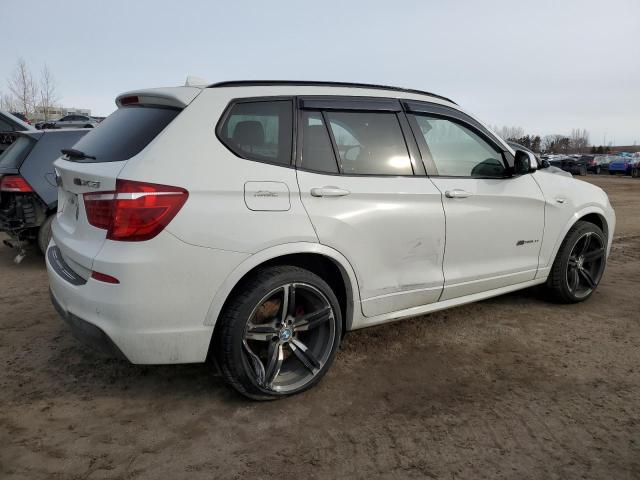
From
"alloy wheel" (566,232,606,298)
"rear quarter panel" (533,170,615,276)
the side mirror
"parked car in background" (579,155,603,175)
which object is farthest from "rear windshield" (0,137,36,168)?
"parked car in background" (579,155,603,175)

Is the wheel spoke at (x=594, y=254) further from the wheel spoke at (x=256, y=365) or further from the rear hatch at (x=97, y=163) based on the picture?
the rear hatch at (x=97, y=163)

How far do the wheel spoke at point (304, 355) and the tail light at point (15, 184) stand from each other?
13.6 feet

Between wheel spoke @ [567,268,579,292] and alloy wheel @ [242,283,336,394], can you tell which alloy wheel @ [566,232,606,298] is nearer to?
wheel spoke @ [567,268,579,292]

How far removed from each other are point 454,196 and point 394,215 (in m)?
0.57

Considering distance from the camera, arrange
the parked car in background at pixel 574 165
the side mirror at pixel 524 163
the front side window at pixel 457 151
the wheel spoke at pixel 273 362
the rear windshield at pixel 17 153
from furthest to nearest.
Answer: the parked car in background at pixel 574 165 → the rear windshield at pixel 17 153 → the side mirror at pixel 524 163 → the front side window at pixel 457 151 → the wheel spoke at pixel 273 362

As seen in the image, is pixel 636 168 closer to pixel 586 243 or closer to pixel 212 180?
pixel 586 243

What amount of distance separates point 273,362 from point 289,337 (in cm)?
17

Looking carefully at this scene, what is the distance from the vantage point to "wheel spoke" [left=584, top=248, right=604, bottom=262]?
4.63 metres

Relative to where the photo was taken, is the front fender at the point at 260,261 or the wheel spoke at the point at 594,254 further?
the wheel spoke at the point at 594,254

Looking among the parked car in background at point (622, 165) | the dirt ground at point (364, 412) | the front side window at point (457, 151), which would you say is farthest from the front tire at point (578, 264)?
the parked car in background at point (622, 165)

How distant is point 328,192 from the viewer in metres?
2.90

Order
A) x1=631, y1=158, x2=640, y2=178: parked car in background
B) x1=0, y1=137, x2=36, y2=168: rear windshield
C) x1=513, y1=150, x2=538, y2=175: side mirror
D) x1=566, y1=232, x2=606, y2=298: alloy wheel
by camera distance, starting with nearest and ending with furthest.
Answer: x1=513, y1=150, x2=538, y2=175: side mirror → x1=566, y1=232, x2=606, y2=298: alloy wheel → x1=0, y1=137, x2=36, y2=168: rear windshield → x1=631, y1=158, x2=640, y2=178: parked car in background

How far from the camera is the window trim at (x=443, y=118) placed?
3457mm

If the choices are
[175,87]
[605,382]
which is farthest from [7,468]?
[605,382]
